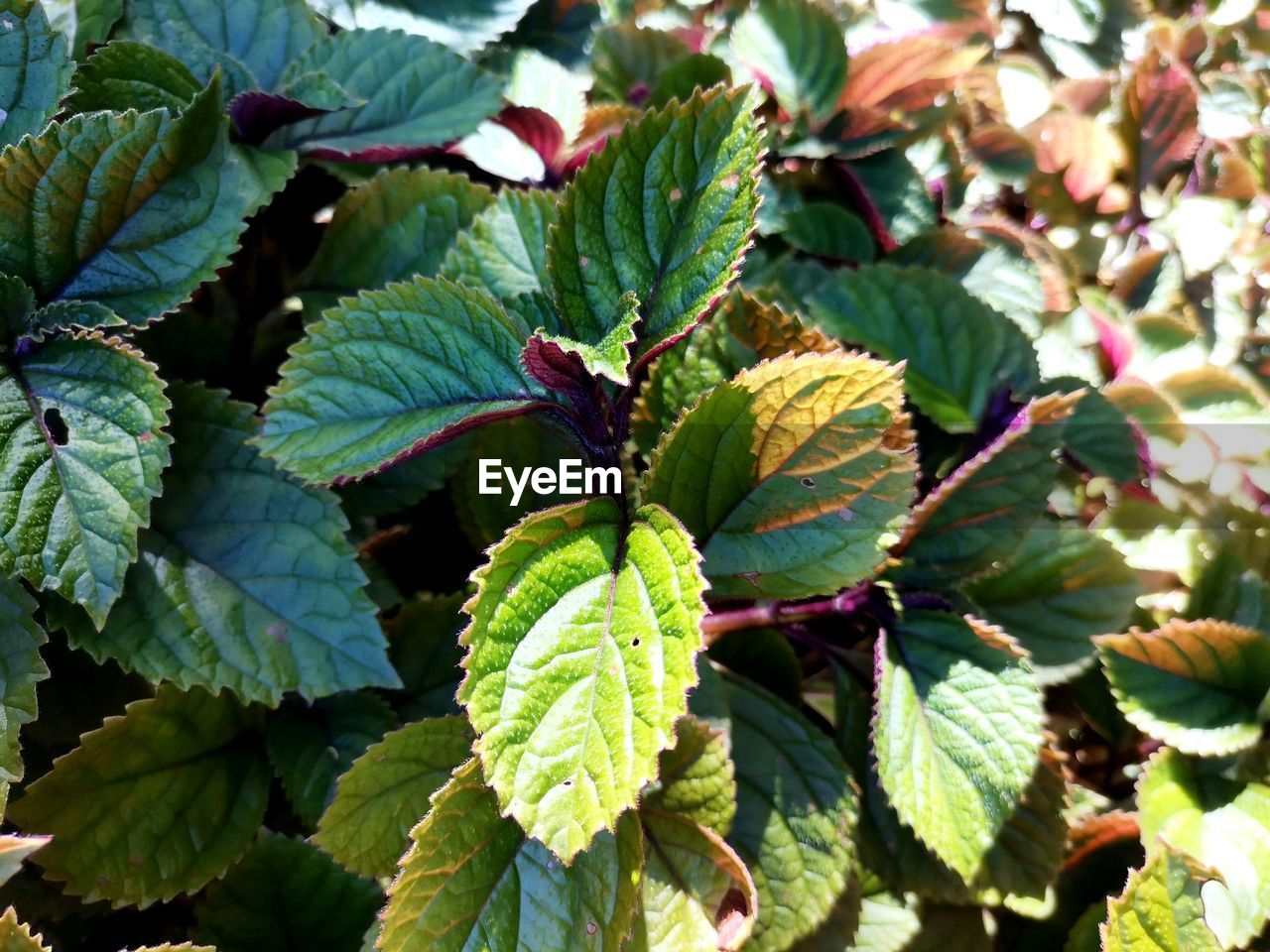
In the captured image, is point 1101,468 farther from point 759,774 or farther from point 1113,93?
point 1113,93

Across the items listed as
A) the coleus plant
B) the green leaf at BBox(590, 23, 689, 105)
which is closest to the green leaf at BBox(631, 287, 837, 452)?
the coleus plant

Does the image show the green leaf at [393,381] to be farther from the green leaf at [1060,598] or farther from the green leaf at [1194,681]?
the green leaf at [1194,681]

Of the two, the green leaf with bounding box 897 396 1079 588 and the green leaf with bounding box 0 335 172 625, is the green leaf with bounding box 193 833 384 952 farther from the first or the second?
the green leaf with bounding box 897 396 1079 588

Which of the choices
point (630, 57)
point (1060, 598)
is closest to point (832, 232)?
point (630, 57)

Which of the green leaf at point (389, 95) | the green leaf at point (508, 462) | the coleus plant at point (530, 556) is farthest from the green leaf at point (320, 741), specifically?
the green leaf at point (389, 95)

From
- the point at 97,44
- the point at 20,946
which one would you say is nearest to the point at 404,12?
the point at 97,44

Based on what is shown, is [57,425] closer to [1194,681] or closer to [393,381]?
[393,381]

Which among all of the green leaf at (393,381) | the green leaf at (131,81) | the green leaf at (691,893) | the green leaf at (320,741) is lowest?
the green leaf at (691,893)
